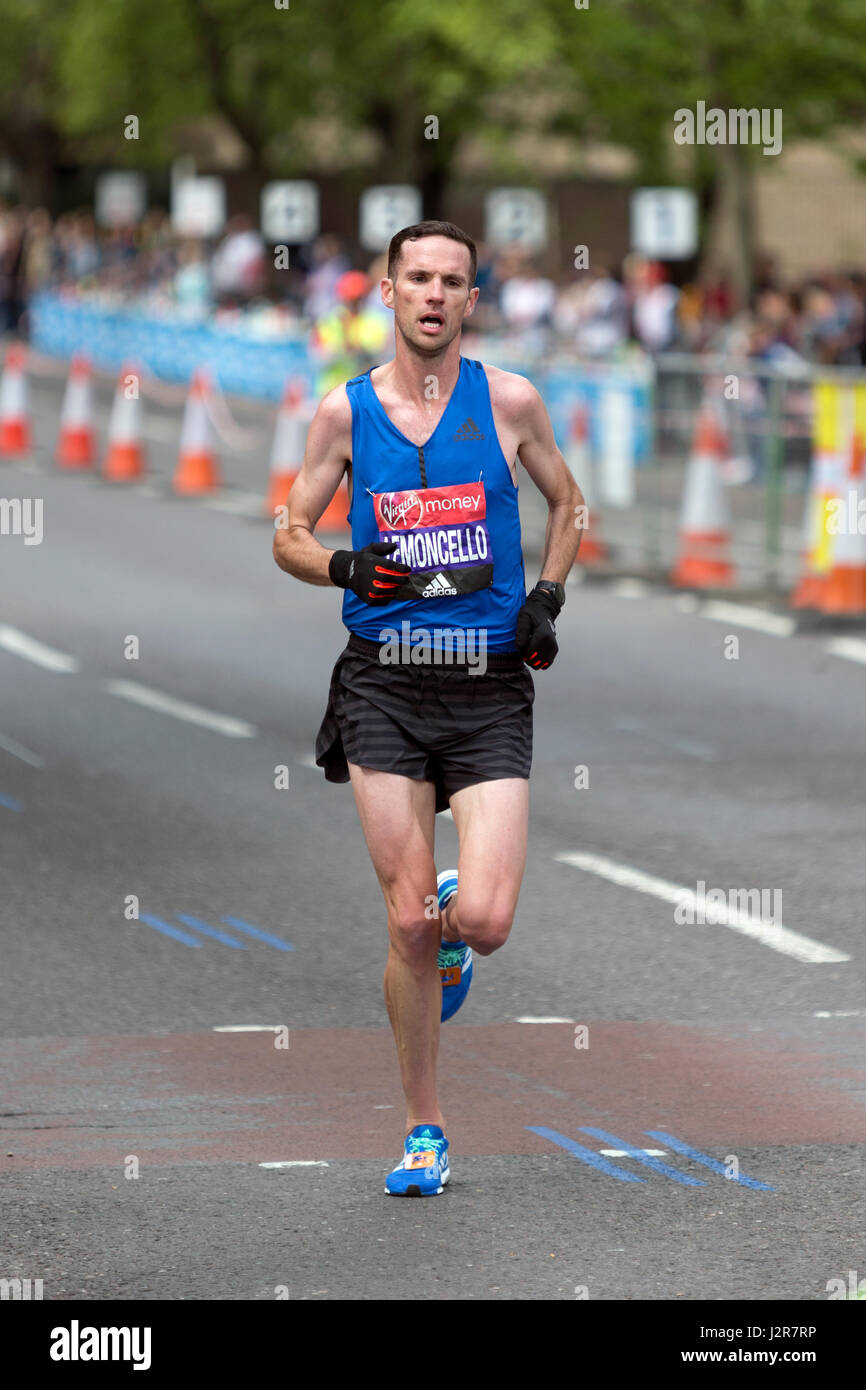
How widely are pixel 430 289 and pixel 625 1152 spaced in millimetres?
2065

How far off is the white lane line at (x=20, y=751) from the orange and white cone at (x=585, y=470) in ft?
24.4

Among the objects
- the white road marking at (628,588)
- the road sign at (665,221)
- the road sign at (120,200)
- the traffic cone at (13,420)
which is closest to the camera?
the white road marking at (628,588)

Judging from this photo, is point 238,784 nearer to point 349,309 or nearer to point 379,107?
point 349,309

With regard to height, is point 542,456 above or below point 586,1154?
above

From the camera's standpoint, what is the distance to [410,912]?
19.3 feet

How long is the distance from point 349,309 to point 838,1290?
21.7 meters

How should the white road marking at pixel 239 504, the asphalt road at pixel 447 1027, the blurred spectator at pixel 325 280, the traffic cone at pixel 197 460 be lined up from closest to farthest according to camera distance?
the asphalt road at pixel 447 1027, the white road marking at pixel 239 504, the traffic cone at pixel 197 460, the blurred spectator at pixel 325 280

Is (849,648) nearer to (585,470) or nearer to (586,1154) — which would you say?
(585,470)

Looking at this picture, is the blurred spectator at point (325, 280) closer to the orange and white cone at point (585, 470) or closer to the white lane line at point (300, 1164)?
the orange and white cone at point (585, 470)

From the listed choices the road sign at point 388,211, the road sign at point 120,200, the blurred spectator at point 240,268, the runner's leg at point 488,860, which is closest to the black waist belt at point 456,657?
the runner's leg at point 488,860

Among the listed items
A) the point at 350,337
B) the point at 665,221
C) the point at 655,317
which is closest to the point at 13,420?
the point at 350,337

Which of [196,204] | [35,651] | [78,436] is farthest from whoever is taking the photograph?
[196,204]

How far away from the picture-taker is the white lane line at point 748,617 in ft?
51.3

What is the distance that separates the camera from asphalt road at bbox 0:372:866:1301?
18.1ft
